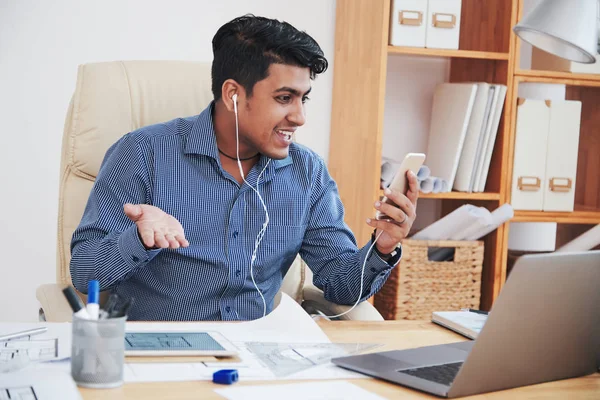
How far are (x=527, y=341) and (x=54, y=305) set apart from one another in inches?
36.1

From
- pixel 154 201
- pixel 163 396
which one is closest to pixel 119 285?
pixel 154 201

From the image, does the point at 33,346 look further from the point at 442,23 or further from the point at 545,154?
the point at 545,154

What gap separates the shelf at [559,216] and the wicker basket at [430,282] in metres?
0.18

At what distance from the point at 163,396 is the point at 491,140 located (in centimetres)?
190

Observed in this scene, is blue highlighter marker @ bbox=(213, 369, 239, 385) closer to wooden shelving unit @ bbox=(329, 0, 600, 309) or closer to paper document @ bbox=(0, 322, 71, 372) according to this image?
paper document @ bbox=(0, 322, 71, 372)

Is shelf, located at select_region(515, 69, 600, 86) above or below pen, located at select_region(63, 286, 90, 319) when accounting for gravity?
above

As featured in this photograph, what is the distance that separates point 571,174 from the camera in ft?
9.01

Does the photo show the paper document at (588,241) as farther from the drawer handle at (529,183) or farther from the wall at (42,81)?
the wall at (42,81)

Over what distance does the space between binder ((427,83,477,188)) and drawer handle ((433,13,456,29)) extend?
200 mm

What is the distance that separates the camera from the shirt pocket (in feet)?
6.03

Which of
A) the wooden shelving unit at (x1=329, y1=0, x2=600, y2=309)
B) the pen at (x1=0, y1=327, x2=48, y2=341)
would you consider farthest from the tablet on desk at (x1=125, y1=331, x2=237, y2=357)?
the wooden shelving unit at (x1=329, y1=0, x2=600, y2=309)

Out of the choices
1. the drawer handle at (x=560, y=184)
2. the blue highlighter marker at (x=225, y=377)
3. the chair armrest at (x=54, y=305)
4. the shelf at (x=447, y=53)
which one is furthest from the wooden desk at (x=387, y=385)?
the drawer handle at (x=560, y=184)

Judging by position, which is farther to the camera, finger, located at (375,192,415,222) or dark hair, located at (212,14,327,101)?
dark hair, located at (212,14,327,101)

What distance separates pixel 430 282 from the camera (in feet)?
8.59
